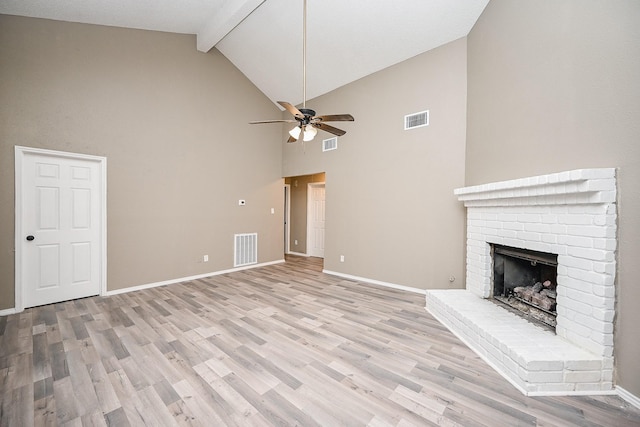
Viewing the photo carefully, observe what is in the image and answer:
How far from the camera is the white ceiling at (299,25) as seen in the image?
3281 mm

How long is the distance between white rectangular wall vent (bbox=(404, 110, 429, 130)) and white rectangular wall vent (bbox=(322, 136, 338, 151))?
1.42m

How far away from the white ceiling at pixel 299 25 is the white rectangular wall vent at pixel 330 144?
105 centimetres

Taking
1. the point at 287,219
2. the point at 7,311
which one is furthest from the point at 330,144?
the point at 7,311

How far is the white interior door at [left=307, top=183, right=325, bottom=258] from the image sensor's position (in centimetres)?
712

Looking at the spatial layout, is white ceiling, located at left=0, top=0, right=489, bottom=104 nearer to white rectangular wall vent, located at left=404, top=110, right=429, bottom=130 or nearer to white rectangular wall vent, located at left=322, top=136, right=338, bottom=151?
white rectangular wall vent, located at left=404, top=110, right=429, bottom=130

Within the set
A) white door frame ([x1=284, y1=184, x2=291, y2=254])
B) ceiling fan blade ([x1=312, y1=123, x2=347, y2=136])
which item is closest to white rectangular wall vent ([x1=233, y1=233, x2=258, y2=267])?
white door frame ([x1=284, y1=184, x2=291, y2=254])

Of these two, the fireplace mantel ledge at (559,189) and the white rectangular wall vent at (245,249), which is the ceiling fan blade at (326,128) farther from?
the white rectangular wall vent at (245,249)

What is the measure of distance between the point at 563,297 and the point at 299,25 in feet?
15.6

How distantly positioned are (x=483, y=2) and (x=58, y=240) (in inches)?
251

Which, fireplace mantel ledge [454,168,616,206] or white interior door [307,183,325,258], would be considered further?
white interior door [307,183,325,258]

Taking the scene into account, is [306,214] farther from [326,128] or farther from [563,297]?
[563,297]

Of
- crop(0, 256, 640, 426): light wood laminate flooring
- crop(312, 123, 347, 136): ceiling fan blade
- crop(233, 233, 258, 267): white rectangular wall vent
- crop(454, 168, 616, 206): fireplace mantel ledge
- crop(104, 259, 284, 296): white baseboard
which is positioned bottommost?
crop(0, 256, 640, 426): light wood laminate flooring

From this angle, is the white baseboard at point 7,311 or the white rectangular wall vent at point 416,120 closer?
the white baseboard at point 7,311

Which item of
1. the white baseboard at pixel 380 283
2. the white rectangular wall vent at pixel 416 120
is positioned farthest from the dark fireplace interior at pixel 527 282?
the white rectangular wall vent at pixel 416 120
